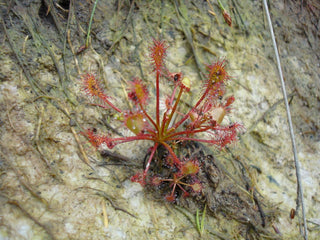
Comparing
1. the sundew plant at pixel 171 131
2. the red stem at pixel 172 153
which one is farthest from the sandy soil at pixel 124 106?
the red stem at pixel 172 153

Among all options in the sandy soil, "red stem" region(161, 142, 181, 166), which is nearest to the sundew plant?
"red stem" region(161, 142, 181, 166)

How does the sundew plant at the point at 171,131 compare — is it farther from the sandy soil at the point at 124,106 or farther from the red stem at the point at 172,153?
the sandy soil at the point at 124,106

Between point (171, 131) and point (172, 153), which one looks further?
point (171, 131)

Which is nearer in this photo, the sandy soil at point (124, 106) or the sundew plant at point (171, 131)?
the sandy soil at point (124, 106)

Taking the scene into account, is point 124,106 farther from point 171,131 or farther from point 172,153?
point 172,153

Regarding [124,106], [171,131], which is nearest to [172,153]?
[171,131]

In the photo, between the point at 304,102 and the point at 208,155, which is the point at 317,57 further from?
the point at 208,155

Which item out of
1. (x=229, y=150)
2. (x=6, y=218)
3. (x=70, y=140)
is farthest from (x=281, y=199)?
(x=6, y=218)

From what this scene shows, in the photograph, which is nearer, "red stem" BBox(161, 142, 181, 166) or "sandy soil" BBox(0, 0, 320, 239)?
"sandy soil" BBox(0, 0, 320, 239)

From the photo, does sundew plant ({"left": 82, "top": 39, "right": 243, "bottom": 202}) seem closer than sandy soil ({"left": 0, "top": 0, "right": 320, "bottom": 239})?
No

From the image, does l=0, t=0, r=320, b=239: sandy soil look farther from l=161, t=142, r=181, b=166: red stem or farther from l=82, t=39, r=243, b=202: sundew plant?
l=161, t=142, r=181, b=166: red stem

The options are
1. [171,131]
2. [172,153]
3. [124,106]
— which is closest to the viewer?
[172,153]
